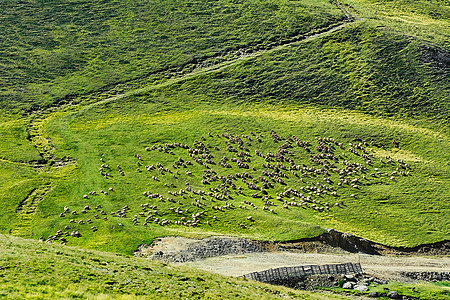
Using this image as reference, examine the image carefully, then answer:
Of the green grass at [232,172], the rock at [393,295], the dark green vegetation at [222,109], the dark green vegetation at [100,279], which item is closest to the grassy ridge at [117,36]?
the dark green vegetation at [222,109]

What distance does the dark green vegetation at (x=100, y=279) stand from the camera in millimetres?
33312

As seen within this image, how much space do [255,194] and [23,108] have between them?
81.1 m

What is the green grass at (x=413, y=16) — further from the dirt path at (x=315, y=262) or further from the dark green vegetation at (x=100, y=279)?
the dark green vegetation at (x=100, y=279)

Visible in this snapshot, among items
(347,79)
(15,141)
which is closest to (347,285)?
(15,141)

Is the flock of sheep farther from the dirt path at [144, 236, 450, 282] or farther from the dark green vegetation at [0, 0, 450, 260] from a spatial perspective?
the dirt path at [144, 236, 450, 282]

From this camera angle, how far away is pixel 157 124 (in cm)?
11775

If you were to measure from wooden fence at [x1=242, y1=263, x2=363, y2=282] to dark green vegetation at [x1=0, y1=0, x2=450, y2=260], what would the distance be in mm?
14715

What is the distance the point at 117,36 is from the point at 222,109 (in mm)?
A: 65841

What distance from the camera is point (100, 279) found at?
38.3 meters

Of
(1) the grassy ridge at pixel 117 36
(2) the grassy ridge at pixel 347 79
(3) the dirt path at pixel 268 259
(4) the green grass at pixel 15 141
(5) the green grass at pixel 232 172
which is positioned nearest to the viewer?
(3) the dirt path at pixel 268 259

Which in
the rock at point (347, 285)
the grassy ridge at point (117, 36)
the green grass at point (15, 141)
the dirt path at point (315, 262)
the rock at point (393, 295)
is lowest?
the dirt path at point (315, 262)

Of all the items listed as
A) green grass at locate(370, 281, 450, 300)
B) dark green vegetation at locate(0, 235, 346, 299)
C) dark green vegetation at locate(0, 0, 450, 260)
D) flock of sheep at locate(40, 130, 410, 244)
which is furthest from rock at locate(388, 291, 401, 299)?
flock of sheep at locate(40, 130, 410, 244)

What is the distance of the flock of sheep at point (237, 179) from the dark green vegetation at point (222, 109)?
0.51 metres

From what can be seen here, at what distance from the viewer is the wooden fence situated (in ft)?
174
